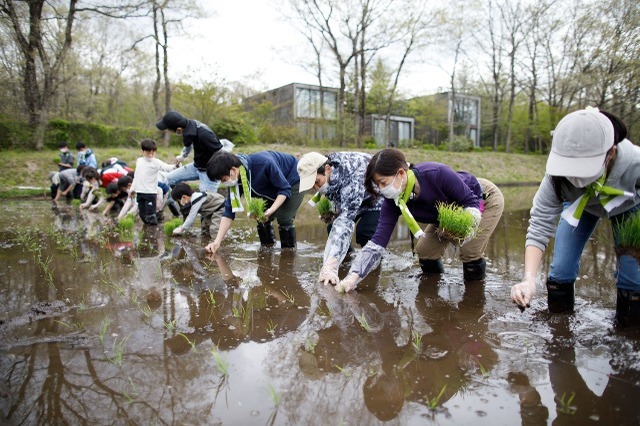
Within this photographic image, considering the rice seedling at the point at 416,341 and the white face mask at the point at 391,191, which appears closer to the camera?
the rice seedling at the point at 416,341

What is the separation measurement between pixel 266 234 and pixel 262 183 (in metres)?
0.81

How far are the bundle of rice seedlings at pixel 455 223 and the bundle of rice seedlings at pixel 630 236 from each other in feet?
3.11

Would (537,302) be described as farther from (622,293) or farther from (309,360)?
(309,360)

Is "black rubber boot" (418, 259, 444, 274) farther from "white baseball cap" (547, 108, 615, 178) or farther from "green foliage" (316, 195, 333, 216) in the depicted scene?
"white baseball cap" (547, 108, 615, 178)

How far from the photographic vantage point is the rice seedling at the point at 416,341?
2.40 meters

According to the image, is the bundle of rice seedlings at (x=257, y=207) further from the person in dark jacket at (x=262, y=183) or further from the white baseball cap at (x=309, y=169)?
the white baseball cap at (x=309, y=169)

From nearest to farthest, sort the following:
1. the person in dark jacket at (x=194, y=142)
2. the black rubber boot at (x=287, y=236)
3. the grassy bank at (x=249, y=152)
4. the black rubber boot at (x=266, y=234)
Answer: the black rubber boot at (x=287, y=236) < the black rubber boot at (x=266, y=234) < the person in dark jacket at (x=194, y=142) < the grassy bank at (x=249, y=152)

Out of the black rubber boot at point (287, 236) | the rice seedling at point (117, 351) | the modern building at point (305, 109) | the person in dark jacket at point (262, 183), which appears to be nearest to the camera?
the rice seedling at point (117, 351)

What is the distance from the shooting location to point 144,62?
27.8 m

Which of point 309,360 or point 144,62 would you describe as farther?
point 144,62

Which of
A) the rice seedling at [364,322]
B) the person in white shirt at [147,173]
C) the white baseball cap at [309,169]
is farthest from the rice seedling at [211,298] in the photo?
the person in white shirt at [147,173]

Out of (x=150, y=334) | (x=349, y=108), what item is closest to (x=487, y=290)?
(x=150, y=334)

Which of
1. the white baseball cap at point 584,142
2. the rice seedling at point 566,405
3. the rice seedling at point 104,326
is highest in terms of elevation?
the white baseball cap at point 584,142

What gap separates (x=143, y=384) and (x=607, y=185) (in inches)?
106
